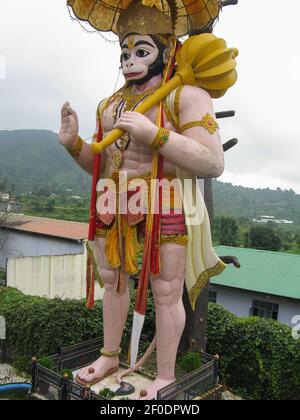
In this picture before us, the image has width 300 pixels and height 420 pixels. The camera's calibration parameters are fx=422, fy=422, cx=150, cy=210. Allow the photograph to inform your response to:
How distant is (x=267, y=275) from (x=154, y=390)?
348 inches

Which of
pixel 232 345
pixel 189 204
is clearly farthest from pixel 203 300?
pixel 189 204

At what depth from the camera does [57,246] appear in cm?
1499

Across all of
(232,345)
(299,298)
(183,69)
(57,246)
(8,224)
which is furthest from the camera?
(8,224)

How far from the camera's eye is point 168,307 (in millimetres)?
3670

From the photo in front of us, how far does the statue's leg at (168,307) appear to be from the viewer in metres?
3.63

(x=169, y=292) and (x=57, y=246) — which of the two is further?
(x=57, y=246)

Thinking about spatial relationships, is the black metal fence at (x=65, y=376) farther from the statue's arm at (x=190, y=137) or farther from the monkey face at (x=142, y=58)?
the monkey face at (x=142, y=58)

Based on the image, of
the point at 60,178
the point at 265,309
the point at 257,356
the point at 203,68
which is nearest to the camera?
the point at 203,68

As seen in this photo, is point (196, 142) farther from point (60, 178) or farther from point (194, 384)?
point (60, 178)

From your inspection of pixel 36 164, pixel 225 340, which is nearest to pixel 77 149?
pixel 225 340

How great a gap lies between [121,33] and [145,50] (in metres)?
0.32

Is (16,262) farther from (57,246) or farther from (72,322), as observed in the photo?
(72,322)

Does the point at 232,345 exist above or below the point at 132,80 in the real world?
below

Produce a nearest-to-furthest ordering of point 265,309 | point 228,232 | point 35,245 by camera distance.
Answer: point 265,309 < point 35,245 < point 228,232
